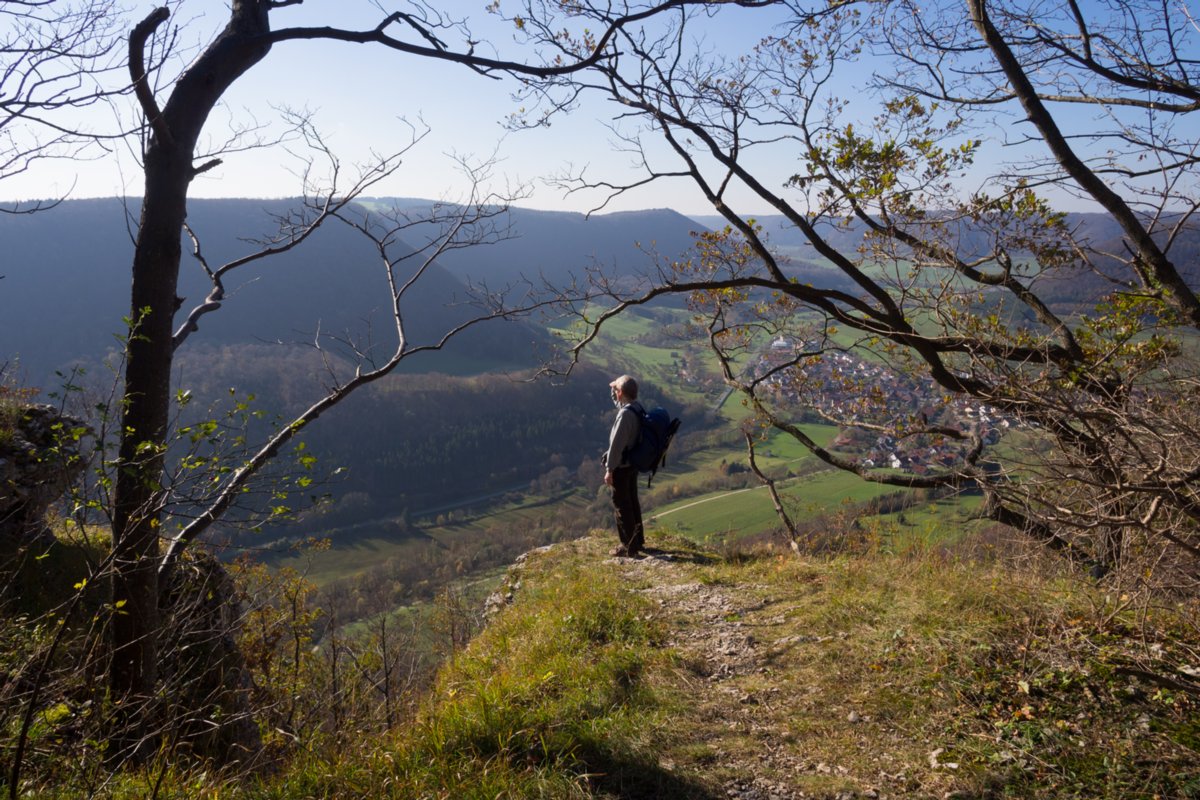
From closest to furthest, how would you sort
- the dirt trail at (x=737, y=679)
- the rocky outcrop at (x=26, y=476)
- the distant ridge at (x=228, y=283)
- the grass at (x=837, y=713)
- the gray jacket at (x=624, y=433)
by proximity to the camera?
the grass at (x=837, y=713) → the dirt trail at (x=737, y=679) → the rocky outcrop at (x=26, y=476) → the gray jacket at (x=624, y=433) → the distant ridge at (x=228, y=283)

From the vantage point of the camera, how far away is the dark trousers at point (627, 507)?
6.96m

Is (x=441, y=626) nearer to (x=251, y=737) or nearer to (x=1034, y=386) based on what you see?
(x=251, y=737)

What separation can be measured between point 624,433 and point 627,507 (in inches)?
42.5

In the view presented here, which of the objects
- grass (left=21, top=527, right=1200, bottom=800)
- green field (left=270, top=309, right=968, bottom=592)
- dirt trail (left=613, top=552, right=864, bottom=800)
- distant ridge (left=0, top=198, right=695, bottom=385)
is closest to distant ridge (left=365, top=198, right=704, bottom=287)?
distant ridge (left=0, top=198, right=695, bottom=385)

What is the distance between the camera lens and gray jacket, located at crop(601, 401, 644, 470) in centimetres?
664

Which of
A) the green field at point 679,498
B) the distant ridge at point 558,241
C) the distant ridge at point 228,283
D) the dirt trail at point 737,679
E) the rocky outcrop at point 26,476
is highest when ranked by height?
the distant ridge at point 558,241

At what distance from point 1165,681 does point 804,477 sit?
33523 millimetres

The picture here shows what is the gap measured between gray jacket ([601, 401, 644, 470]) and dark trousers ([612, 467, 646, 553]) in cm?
24

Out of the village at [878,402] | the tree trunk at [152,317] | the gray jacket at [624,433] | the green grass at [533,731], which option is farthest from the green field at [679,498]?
the tree trunk at [152,317]

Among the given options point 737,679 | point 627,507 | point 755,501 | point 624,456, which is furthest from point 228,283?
point 737,679

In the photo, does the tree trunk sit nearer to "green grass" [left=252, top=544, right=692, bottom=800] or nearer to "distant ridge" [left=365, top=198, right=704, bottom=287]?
"green grass" [left=252, top=544, right=692, bottom=800]

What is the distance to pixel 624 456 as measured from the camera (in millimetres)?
6777

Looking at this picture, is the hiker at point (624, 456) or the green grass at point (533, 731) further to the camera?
the hiker at point (624, 456)

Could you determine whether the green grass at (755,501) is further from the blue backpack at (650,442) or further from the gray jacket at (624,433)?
the gray jacket at (624,433)
